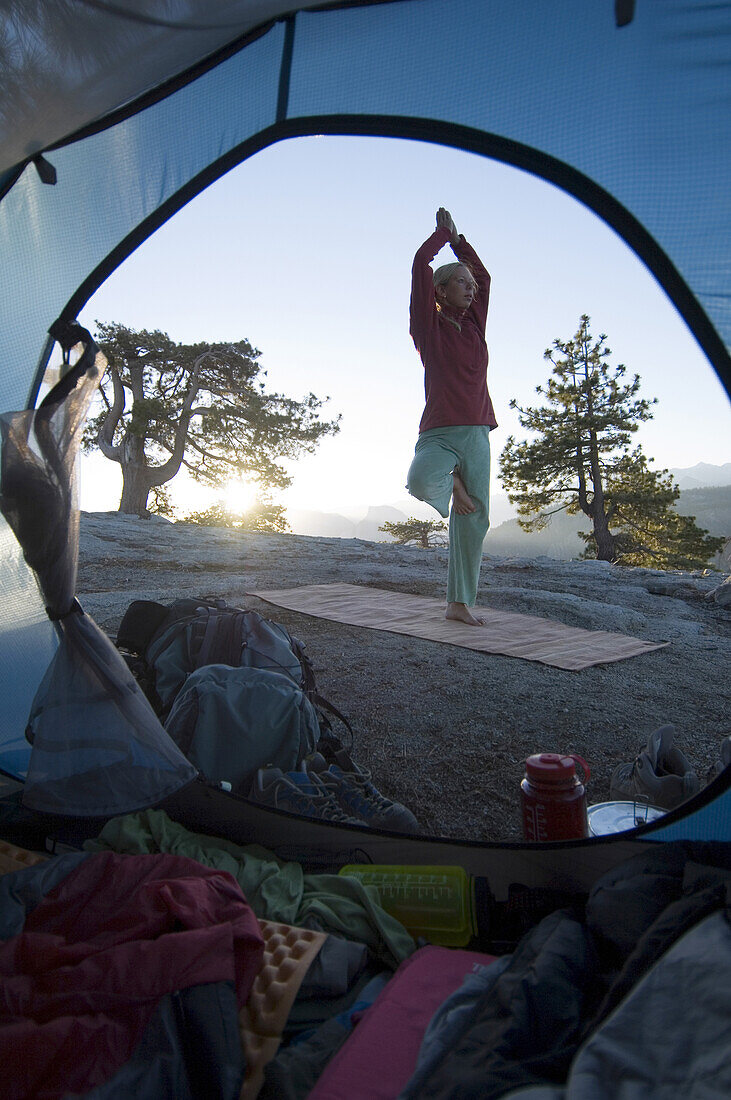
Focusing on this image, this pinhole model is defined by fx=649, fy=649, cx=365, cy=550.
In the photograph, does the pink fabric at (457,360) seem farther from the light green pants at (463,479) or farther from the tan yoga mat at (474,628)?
the tan yoga mat at (474,628)

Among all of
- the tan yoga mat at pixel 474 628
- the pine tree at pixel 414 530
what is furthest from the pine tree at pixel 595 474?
the tan yoga mat at pixel 474 628

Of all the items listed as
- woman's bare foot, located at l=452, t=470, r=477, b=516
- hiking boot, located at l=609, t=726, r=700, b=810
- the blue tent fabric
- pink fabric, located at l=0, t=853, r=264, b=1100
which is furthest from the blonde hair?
pink fabric, located at l=0, t=853, r=264, b=1100

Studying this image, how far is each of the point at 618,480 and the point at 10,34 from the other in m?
17.0

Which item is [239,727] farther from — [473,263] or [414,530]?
[414,530]

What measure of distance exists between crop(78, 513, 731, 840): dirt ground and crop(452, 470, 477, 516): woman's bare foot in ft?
2.59

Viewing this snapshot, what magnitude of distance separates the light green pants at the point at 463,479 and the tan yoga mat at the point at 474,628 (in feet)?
1.34

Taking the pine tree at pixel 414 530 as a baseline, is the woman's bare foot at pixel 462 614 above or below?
below

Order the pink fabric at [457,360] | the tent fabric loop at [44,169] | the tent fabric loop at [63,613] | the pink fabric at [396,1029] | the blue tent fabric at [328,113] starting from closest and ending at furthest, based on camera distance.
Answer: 1. the pink fabric at [396,1029]
2. the blue tent fabric at [328,113]
3. the tent fabric loop at [63,613]
4. the tent fabric loop at [44,169]
5. the pink fabric at [457,360]

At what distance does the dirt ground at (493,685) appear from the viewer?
7.04 feet

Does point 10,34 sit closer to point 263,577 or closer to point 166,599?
point 166,599

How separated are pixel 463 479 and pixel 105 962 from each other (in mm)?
2981

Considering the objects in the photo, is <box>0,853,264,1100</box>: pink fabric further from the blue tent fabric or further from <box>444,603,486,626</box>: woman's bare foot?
<box>444,603,486,626</box>: woman's bare foot

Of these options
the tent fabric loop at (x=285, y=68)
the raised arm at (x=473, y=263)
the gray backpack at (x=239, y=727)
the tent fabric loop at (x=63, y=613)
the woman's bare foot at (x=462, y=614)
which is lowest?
the gray backpack at (x=239, y=727)

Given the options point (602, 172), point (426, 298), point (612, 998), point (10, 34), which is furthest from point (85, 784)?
point (426, 298)
